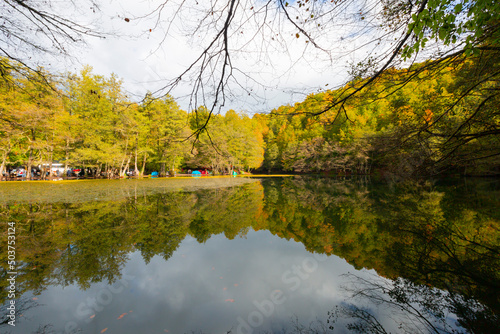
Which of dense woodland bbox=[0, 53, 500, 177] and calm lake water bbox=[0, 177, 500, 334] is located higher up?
dense woodland bbox=[0, 53, 500, 177]

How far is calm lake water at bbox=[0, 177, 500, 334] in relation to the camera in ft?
8.63

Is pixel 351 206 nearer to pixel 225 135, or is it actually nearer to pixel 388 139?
pixel 388 139

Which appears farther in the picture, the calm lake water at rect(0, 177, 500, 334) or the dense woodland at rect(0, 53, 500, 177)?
the dense woodland at rect(0, 53, 500, 177)

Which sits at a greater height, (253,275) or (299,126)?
(299,126)

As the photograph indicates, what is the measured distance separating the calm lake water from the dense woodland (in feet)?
6.40

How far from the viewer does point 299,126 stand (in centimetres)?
388

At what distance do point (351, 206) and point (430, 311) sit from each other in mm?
6752

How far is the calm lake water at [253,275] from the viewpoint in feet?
8.63

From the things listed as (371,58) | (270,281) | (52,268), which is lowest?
(270,281)

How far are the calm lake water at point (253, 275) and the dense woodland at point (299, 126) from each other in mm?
1951

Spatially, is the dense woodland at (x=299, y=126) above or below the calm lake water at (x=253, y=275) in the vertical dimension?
above

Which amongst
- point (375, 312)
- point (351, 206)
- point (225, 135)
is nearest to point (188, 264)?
point (375, 312)

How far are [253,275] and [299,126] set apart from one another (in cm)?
301

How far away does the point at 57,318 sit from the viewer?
263cm
